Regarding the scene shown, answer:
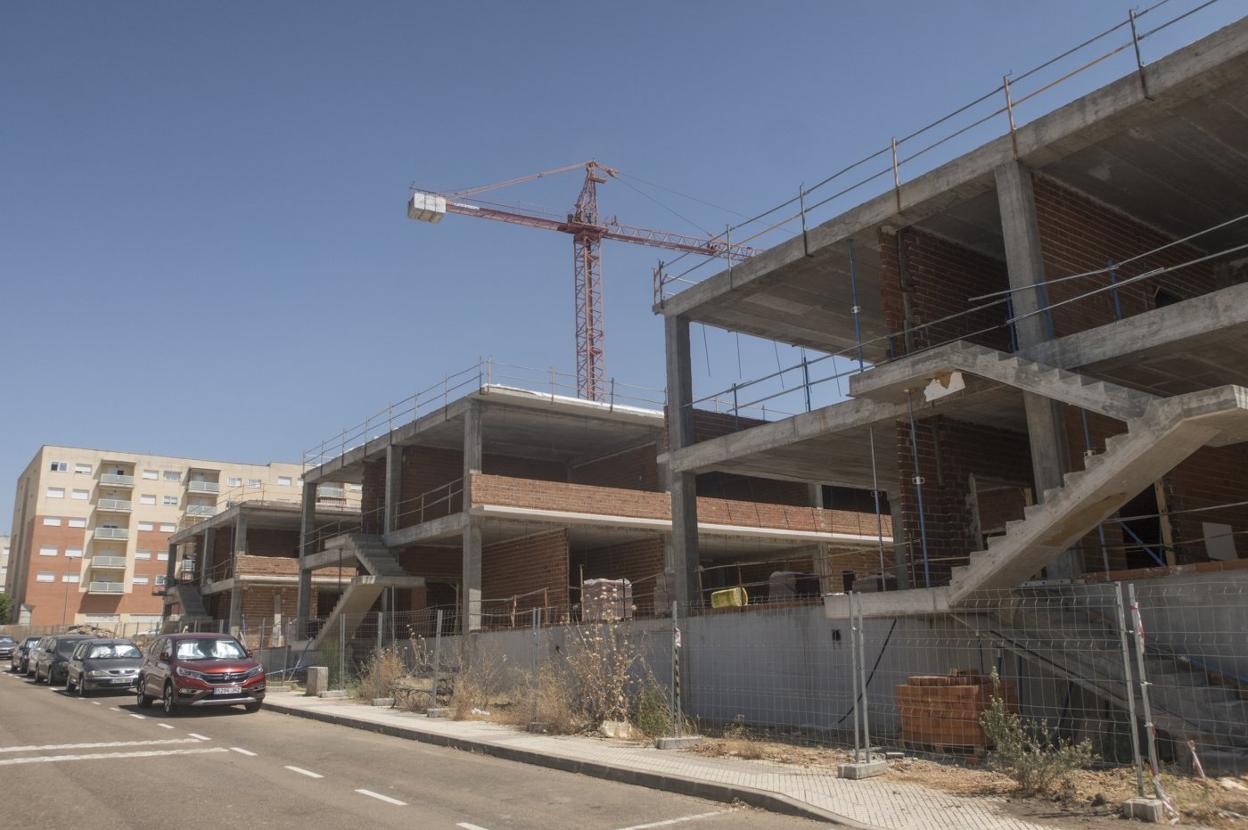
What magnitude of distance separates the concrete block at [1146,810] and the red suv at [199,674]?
616 inches

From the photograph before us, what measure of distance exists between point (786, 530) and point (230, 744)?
825 inches

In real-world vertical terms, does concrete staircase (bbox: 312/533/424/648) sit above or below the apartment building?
below

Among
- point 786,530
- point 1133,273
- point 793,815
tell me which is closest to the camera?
point 793,815

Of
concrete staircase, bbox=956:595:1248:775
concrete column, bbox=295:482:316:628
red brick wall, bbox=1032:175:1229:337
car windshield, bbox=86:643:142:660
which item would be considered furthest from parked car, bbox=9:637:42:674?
red brick wall, bbox=1032:175:1229:337

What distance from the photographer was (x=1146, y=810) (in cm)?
738

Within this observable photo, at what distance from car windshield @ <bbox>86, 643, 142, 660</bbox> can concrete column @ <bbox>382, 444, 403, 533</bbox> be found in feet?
29.0

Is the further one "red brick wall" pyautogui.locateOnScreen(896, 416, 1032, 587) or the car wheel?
the car wheel

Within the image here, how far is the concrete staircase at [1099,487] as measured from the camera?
34.0 feet

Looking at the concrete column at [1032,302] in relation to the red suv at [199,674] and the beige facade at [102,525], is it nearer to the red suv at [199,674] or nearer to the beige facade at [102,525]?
the red suv at [199,674]

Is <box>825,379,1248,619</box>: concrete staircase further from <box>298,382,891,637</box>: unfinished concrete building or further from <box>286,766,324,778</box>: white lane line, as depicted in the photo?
<box>298,382,891,637</box>: unfinished concrete building

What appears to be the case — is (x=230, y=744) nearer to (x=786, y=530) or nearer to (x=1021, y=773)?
(x=1021, y=773)

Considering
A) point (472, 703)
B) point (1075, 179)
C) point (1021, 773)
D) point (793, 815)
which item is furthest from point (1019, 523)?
point (472, 703)

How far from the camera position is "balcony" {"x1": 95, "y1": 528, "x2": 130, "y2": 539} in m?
79.4

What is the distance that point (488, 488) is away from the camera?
2678 centimetres
